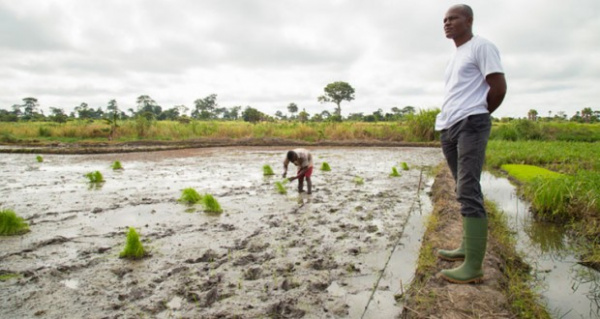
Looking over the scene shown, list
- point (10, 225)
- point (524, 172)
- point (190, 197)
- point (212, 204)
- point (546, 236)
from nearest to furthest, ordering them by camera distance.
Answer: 1. point (546, 236)
2. point (10, 225)
3. point (212, 204)
4. point (190, 197)
5. point (524, 172)

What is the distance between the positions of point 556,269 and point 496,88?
1983 mm

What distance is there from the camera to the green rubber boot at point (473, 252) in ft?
7.74

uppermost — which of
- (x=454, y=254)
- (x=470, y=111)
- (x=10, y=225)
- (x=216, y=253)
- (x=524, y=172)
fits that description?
(x=470, y=111)

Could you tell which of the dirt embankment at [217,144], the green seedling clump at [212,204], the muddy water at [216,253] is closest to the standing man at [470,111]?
the muddy water at [216,253]

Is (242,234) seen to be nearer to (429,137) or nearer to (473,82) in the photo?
(473,82)

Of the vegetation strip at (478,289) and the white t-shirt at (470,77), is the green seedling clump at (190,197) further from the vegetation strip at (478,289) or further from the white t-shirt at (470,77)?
the white t-shirt at (470,77)

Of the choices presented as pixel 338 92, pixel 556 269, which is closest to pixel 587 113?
pixel 338 92

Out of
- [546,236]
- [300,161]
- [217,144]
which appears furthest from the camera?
[217,144]

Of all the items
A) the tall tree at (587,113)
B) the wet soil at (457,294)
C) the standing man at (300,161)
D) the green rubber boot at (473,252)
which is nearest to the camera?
the wet soil at (457,294)

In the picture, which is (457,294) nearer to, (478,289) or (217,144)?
(478,289)

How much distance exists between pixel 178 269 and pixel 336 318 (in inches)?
62.4

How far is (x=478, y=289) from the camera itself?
2.32 metres

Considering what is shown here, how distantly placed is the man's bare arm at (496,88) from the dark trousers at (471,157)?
0.32ft

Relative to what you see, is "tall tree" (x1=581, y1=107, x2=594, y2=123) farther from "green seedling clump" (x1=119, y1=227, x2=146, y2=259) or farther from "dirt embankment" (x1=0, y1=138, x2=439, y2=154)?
"green seedling clump" (x1=119, y1=227, x2=146, y2=259)
